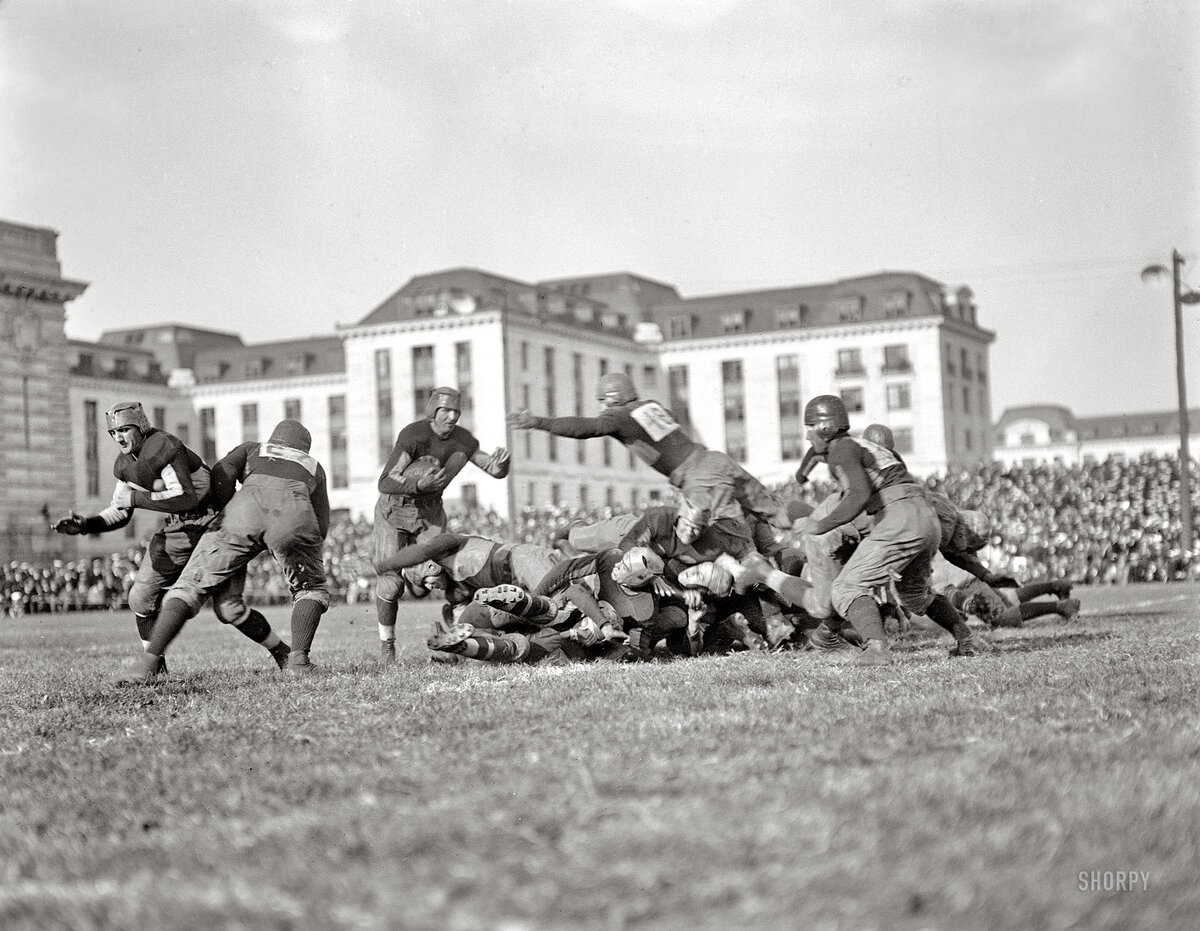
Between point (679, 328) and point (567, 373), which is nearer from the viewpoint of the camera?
point (567, 373)

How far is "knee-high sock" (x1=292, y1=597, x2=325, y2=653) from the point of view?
38.2 ft

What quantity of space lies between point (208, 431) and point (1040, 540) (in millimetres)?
58110

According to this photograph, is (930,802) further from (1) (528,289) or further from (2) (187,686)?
(1) (528,289)

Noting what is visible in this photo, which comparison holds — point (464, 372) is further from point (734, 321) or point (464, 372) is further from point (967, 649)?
point (967, 649)

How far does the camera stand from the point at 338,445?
82.2 meters

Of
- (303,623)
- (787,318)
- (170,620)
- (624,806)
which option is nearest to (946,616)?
(303,623)

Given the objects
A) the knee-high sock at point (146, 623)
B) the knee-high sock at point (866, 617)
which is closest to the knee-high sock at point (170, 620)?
the knee-high sock at point (146, 623)

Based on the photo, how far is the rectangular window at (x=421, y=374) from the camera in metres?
77.6

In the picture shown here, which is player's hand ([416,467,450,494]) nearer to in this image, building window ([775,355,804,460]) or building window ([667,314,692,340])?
Result: building window ([775,355,804,460])

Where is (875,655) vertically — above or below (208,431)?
below

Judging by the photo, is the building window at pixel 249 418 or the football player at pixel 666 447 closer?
the football player at pixel 666 447

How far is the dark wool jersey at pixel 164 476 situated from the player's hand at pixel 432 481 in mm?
1998

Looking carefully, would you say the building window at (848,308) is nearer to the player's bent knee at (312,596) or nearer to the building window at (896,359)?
the building window at (896,359)

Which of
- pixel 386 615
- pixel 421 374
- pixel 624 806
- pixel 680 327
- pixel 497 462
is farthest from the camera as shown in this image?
pixel 680 327
